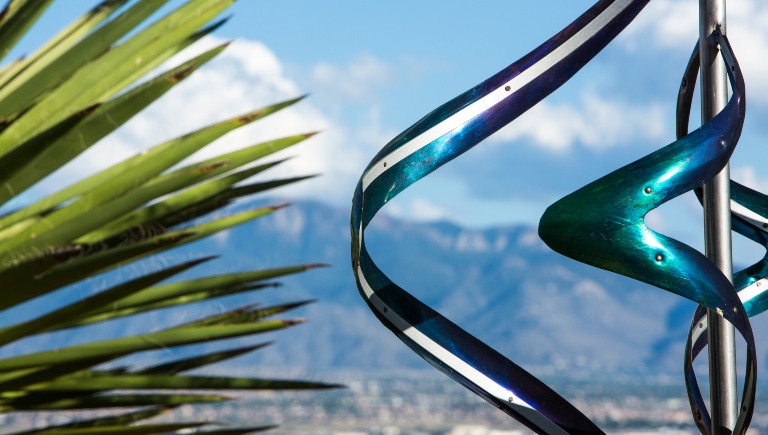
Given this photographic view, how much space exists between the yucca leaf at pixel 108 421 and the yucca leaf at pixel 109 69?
1.74 ft

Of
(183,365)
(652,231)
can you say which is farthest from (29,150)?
(652,231)

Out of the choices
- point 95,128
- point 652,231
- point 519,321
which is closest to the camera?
point 652,231

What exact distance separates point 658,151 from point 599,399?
71966mm

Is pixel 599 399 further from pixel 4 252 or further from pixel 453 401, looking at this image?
pixel 4 252

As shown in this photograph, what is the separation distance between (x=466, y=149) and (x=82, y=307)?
769mm

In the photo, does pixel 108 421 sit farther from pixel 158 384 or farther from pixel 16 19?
pixel 16 19

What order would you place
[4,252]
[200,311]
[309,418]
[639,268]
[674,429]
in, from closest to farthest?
[639,268], [4,252], [200,311], [674,429], [309,418]

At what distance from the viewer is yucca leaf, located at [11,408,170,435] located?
74.2 inches

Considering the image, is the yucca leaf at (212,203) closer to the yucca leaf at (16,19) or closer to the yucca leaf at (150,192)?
the yucca leaf at (150,192)

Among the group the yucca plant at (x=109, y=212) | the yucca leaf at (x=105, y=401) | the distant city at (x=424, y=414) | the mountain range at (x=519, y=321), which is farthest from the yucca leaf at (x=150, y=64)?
the mountain range at (x=519, y=321)

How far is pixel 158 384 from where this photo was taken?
1927 mm

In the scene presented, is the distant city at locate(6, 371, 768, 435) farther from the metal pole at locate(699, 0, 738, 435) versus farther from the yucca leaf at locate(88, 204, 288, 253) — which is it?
the metal pole at locate(699, 0, 738, 435)

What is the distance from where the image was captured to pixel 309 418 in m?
68.9

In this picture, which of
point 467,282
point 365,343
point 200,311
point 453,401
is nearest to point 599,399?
point 453,401
